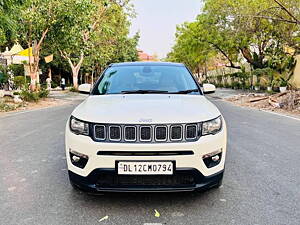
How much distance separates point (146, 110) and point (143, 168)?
591mm

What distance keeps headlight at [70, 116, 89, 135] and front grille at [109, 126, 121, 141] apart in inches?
10.7

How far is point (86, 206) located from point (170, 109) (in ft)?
4.35

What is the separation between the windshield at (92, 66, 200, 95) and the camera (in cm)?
406

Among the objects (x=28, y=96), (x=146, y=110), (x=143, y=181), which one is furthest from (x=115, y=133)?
(x=28, y=96)

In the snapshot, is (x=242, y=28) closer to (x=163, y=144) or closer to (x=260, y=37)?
(x=260, y=37)

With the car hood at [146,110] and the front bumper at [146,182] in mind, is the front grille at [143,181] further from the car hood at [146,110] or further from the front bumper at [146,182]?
the car hood at [146,110]

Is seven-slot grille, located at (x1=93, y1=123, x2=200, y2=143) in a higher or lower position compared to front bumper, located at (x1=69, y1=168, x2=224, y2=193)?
higher

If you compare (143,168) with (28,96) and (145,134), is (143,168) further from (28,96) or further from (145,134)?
(28,96)

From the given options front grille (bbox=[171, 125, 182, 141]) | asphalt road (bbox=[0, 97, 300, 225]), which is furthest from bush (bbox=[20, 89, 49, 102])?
front grille (bbox=[171, 125, 182, 141])

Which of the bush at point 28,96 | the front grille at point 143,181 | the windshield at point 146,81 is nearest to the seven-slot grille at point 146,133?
the front grille at point 143,181

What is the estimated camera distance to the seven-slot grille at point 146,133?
9.24 feet

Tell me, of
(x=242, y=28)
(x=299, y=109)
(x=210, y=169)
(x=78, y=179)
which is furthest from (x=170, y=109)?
(x=242, y=28)

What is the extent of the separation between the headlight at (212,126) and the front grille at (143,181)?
1.56 feet

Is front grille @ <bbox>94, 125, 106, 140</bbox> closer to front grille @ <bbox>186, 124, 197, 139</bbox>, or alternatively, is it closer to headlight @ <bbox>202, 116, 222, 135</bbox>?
front grille @ <bbox>186, 124, 197, 139</bbox>
